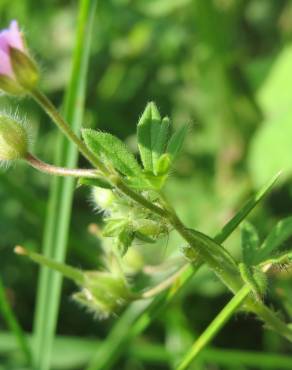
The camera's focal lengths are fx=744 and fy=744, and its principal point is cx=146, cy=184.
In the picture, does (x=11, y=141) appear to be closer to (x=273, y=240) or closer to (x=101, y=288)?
(x=101, y=288)

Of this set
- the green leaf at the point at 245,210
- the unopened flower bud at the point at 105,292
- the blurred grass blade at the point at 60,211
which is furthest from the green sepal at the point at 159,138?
the blurred grass blade at the point at 60,211

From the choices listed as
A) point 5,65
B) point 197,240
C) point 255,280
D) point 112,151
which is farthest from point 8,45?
point 255,280

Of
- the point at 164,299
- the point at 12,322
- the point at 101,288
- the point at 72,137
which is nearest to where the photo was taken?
the point at 72,137

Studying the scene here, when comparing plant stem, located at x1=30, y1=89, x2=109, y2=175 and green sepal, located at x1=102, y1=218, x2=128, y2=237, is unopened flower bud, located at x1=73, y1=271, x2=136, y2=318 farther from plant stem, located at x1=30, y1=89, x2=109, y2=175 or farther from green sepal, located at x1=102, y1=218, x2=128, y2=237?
plant stem, located at x1=30, y1=89, x2=109, y2=175

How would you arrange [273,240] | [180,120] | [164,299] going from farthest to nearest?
[180,120] < [164,299] < [273,240]

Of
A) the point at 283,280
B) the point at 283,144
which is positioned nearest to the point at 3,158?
the point at 283,280

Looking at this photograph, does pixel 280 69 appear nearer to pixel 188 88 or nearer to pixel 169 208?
pixel 188 88
